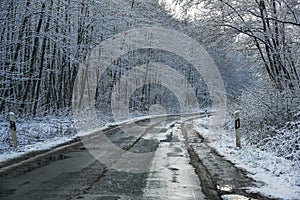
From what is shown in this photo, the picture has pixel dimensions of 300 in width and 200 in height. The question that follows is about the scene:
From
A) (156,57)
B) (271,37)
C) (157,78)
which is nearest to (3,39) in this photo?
(271,37)

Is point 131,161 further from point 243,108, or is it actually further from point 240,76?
point 240,76

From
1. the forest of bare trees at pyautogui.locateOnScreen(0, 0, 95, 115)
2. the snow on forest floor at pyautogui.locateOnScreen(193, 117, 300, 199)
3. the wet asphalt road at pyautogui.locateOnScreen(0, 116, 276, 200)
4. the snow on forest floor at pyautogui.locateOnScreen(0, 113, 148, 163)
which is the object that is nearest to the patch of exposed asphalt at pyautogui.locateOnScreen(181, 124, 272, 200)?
the wet asphalt road at pyautogui.locateOnScreen(0, 116, 276, 200)

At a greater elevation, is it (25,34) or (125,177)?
(25,34)

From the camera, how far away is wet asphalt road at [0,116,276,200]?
18.4ft

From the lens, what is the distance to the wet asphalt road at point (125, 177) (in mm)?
5598

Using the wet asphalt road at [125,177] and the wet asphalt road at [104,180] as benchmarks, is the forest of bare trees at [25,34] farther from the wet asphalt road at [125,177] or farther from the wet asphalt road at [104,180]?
the wet asphalt road at [104,180]

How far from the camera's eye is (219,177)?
682cm

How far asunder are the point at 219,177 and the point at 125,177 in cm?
195

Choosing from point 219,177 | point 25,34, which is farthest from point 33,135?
point 219,177

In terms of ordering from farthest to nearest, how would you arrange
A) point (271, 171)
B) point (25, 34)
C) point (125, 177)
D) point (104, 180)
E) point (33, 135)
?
point (25, 34), point (33, 135), point (271, 171), point (125, 177), point (104, 180)

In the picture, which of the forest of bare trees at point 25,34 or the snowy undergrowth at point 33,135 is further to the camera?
the forest of bare trees at point 25,34

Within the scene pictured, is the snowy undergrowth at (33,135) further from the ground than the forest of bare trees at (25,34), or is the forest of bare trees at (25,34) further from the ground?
the forest of bare trees at (25,34)

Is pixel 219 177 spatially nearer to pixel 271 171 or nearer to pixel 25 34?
pixel 271 171

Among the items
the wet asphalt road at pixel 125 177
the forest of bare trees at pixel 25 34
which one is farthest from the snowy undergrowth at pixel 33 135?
the wet asphalt road at pixel 125 177
